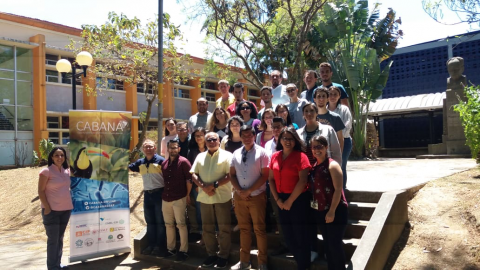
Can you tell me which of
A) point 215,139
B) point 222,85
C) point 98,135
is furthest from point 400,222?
point 98,135

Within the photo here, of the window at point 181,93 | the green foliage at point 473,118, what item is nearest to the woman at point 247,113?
the green foliage at point 473,118

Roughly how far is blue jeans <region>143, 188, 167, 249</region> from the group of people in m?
0.02

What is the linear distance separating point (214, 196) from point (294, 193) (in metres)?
1.44

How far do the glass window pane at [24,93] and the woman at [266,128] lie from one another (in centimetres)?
1952

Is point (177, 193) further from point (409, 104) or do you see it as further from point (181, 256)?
point (409, 104)

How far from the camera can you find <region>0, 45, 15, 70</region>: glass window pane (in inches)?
792

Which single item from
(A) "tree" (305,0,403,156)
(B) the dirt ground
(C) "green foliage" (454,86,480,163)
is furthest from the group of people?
(A) "tree" (305,0,403,156)

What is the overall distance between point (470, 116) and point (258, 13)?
1085 cm

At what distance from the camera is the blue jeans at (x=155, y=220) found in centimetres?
634

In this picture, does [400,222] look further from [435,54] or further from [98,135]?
[435,54]

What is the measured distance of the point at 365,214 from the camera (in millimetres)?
5449

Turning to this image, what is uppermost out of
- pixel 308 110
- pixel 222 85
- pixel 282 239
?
pixel 222 85

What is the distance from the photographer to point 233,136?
5.88 meters

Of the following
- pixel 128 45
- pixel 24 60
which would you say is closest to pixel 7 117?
pixel 24 60
